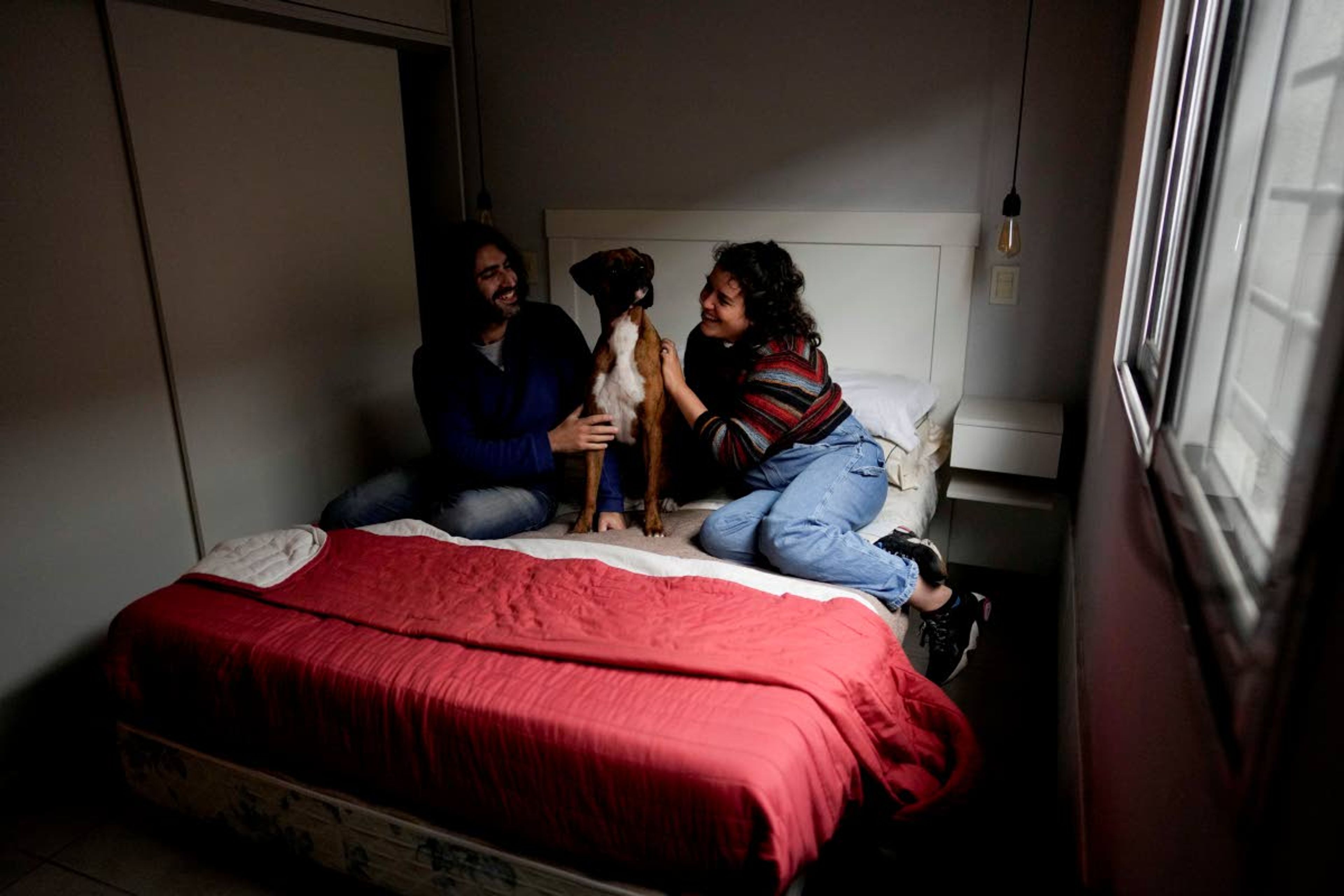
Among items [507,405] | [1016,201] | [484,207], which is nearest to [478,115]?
[484,207]

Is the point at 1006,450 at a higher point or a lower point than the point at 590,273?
lower

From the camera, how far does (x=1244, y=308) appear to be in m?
1.01

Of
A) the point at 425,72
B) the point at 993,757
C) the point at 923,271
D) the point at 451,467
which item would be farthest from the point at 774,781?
the point at 425,72

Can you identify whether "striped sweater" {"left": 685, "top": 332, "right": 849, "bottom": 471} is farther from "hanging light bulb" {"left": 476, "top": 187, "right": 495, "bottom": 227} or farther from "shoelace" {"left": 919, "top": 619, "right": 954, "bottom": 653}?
"hanging light bulb" {"left": 476, "top": 187, "right": 495, "bottom": 227}

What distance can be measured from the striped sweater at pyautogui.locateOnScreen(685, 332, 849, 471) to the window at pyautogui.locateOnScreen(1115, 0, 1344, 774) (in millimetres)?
780

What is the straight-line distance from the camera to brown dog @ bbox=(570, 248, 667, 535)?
81.4 inches

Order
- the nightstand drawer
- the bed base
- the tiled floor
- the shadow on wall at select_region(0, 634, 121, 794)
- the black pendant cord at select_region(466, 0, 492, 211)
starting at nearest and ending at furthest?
the bed base < the tiled floor < the shadow on wall at select_region(0, 634, 121, 794) < the nightstand drawer < the black pendant cord at select_region(466, 0, 492, 211)

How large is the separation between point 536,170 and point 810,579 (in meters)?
2.07

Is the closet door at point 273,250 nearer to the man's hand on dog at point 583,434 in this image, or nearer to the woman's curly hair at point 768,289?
the man's hand on dog at point 583,434

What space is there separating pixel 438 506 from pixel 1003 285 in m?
1.82

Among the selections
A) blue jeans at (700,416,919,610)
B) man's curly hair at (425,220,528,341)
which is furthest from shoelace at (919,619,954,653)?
man's curly hair at (425,220,528,341)

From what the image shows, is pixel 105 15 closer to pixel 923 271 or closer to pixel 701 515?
pixel 701 515

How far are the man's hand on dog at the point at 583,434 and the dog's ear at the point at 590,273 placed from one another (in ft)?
1.02

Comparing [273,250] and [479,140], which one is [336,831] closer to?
[273,250]
